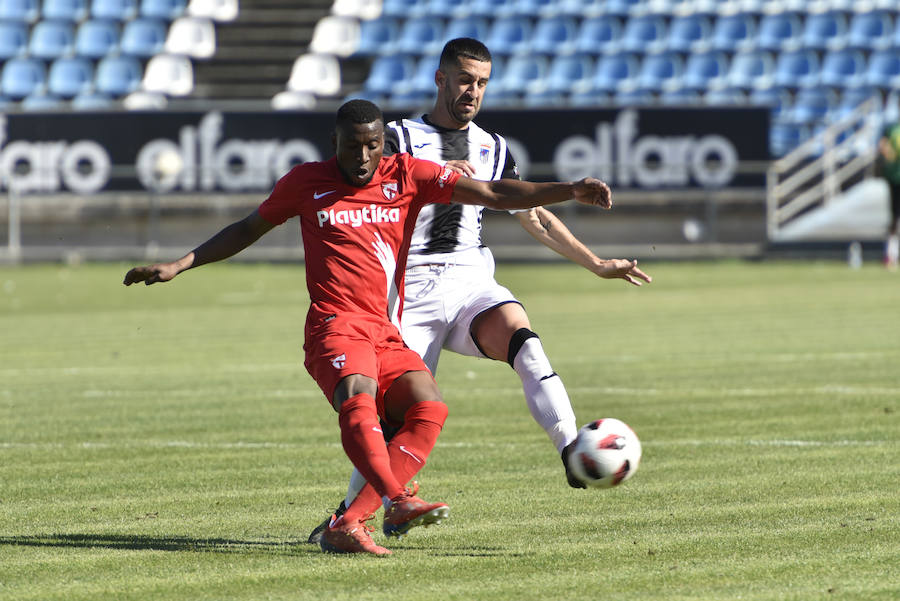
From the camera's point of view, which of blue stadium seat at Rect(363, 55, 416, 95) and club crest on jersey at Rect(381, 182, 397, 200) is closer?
club crest on jersey at Rect(381, 182, 397, 200)

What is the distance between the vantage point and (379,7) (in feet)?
108

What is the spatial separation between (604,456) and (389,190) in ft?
4.65

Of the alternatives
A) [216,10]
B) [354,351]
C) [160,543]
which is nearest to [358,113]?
[354,351]

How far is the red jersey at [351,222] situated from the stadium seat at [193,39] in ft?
88.2

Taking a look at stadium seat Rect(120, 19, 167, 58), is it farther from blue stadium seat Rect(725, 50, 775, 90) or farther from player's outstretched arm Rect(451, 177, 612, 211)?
player's outstretched arm Rect(451, 177, 612, 211)

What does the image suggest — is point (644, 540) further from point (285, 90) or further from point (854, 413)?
point (285, 90)

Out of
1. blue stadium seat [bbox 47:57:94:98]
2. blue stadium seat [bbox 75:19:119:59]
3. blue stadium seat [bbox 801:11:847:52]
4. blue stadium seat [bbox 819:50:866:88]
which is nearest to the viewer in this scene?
blue stadium seat [bbox 819:50:866:88]

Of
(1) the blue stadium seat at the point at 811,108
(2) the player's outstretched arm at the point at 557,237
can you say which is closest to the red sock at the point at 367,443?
(2) the player's outstretched arm at the point at 557,237

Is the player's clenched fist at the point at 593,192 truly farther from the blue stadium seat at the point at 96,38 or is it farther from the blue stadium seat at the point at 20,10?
the blue stadium seat at the point at 20,10

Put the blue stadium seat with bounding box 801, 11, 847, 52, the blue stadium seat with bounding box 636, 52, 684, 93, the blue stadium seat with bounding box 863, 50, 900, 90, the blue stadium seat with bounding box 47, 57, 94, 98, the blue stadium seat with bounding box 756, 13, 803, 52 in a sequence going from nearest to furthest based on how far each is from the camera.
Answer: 1. the blue stadium seat with bounding box 863, 50, 900, 90
2. the blue stadium seat with bounding box 636, 52, 684, 93
3. the blue stadium seat with bounding box 801, 11, 847, 52
4. the blue stadium seat with bounding box 756, 13, 803, 52
5. the blue stadium seat with bounding box 47, 57, 94, 98

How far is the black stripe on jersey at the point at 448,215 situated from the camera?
668 cm

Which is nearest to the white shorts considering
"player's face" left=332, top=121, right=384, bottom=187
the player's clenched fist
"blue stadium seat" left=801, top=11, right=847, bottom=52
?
"player's face" left=332, top=121, right=384, bottom=187

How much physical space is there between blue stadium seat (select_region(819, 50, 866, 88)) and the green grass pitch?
48.2ft

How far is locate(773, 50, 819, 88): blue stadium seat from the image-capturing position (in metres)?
30.7
